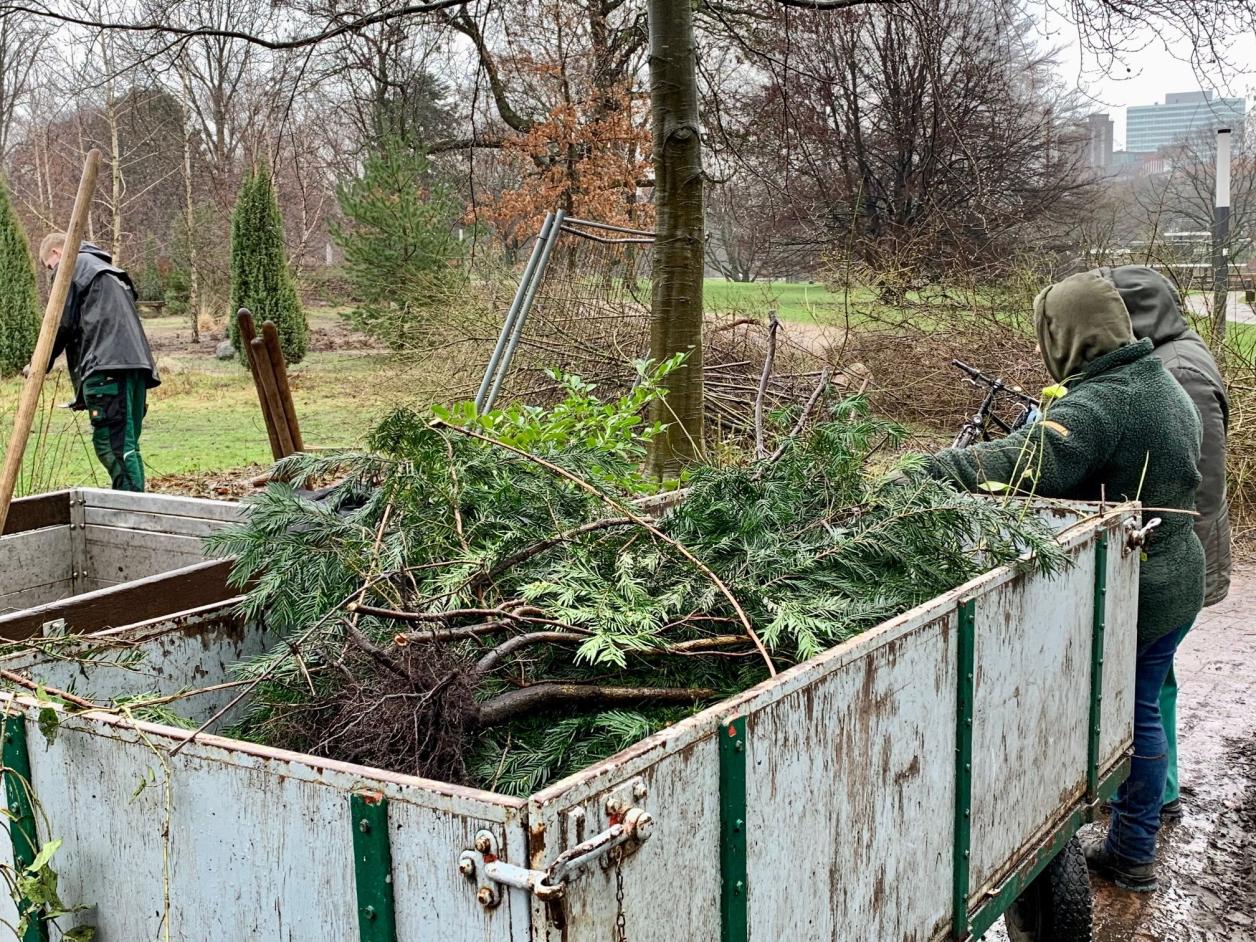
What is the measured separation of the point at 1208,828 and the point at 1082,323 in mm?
2075

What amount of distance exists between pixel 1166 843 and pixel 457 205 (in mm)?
19643

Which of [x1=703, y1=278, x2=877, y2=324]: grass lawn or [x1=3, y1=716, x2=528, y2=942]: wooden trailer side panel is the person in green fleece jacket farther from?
[x1=703, y1=278, x2=877, y2=324]: grass lawn

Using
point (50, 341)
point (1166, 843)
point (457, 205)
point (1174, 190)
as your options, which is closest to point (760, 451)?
point (50, 341)

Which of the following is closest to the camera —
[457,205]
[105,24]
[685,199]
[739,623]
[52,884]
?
[52,884]

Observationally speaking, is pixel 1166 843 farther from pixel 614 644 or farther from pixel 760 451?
pixel 614 644

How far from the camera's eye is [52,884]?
1940mm

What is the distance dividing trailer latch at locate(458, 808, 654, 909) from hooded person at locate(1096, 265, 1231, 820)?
340cm

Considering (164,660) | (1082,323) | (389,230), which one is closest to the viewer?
(164,660)

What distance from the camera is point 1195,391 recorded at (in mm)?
4301

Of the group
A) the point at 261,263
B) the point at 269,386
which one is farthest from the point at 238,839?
the point at 261,263

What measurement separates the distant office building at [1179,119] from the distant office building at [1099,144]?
0.42 metres

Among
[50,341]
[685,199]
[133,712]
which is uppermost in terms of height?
[685,199]

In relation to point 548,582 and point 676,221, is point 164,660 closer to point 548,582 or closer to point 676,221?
point 548,582

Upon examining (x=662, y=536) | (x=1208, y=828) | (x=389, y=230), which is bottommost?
(x=1208, y=828)
